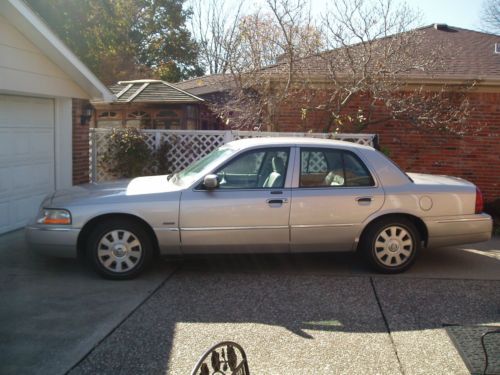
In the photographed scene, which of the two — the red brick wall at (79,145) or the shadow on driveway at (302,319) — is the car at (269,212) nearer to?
the shadow on driveway at (302,319)

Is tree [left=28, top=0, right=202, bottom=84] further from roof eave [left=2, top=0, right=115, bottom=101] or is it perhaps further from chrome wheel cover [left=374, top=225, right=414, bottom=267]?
chrome wheel cover [left=374, top=225, right=414, bottom=267]

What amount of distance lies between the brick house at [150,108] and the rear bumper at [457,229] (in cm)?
895

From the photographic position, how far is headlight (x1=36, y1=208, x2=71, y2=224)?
5.96m

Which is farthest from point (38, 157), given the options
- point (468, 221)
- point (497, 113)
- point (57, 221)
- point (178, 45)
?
point (178, 45)

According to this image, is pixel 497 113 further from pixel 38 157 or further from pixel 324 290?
pixel 38 157

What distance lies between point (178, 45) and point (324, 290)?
26.0 m

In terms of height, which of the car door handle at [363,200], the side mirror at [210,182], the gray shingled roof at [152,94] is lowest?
the car door handle at [363,200]

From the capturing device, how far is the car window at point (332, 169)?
6.32m

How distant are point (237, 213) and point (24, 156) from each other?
418cm

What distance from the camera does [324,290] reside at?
579cm

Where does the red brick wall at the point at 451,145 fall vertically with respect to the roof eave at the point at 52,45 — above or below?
below

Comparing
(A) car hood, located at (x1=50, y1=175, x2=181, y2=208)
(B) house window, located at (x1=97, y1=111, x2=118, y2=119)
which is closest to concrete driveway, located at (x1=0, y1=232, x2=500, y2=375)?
(A) car hood, located at (x1=50, y1=175, x2=181, y2=208)

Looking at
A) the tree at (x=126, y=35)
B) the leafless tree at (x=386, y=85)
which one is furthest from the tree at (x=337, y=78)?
the tree at (x=126, y=35)

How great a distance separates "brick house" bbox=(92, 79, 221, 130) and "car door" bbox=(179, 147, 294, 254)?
331 inches
